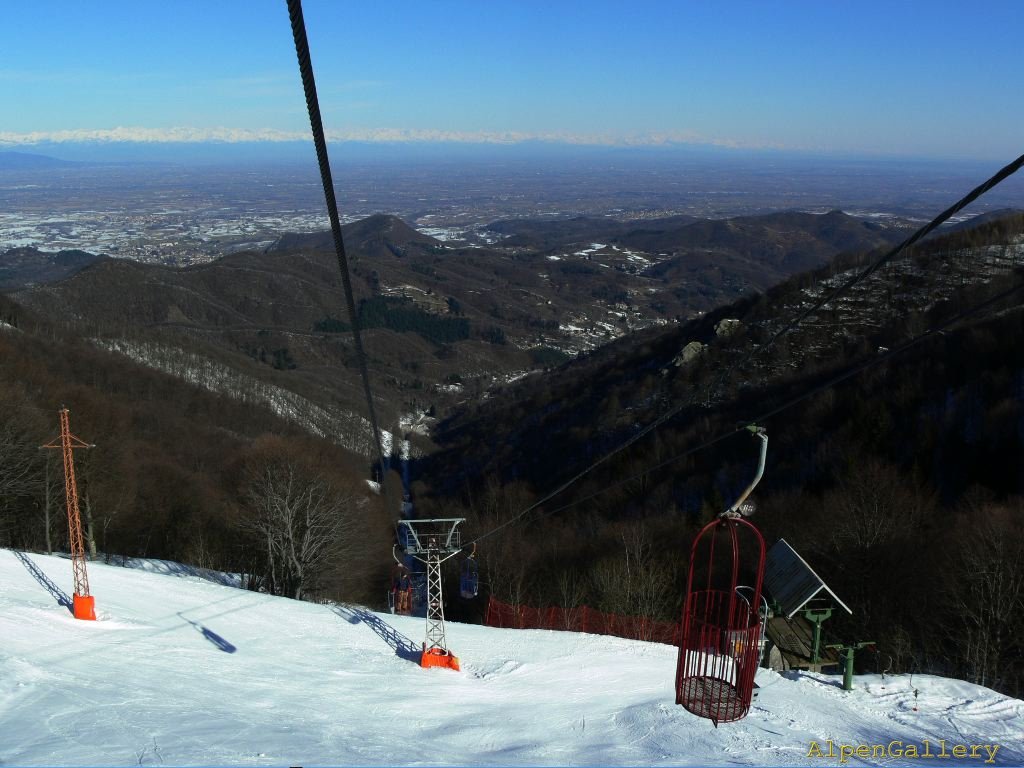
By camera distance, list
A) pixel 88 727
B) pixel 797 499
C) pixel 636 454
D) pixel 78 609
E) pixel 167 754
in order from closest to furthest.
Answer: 1. pixel 167 754
2. pixel 88 727
3. pixel 78 609
4. pixel 797 499
5. pixel 636 454

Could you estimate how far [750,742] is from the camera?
622 inches

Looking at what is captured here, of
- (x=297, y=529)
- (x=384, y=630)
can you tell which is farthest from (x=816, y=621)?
(x=297, y=529)

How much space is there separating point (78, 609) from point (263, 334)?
134 m

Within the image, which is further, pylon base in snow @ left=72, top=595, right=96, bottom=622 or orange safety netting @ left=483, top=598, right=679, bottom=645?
orange safety netting @ left=483, top=598, right=679, bottom=645

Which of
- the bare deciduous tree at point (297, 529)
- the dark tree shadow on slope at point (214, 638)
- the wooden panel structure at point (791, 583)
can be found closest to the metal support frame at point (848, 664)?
the wooden panel structure at point (791, 583)

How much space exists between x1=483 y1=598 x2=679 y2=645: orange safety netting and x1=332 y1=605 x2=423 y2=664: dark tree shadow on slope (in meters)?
4.42

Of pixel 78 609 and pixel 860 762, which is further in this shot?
pixel 78 609

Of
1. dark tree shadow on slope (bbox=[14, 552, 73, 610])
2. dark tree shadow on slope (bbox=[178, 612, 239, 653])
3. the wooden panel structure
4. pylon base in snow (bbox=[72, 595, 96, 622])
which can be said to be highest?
pylon base in snow (bbox=[72, 595, 96, 622])

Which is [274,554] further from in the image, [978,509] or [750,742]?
[978,509]

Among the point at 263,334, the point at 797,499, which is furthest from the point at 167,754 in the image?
the point at 263,334

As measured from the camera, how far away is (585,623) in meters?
27.6

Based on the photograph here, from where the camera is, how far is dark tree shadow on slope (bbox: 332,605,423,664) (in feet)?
73.8

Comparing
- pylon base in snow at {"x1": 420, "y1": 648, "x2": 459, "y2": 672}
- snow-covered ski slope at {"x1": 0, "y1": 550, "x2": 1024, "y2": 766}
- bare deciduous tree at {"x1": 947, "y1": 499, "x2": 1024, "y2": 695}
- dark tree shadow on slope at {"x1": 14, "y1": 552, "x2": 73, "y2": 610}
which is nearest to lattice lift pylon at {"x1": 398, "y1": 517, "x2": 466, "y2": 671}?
pylon base in snow at {"x1": 420, "y1": 648, "x2": 459, "y2": 672}

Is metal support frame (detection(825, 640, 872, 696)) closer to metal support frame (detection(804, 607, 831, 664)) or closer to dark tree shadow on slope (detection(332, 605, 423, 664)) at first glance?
metal support frame (detection(804, 607, 831, 664))
